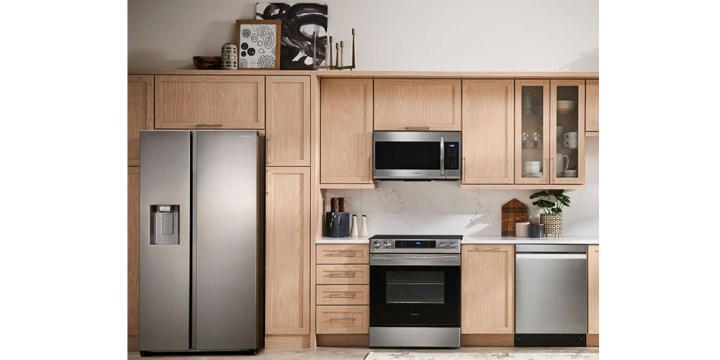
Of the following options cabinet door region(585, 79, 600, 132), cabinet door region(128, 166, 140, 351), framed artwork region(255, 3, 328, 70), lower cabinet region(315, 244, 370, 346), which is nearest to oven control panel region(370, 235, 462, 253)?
lower cabinet region(315, 244, 370, 346)

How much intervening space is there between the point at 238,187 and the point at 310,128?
2.27 ft

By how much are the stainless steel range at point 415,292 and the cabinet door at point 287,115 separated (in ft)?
2.89

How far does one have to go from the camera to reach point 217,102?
15.8 ft

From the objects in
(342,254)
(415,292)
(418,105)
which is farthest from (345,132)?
(415,292)

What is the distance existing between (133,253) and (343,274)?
5.21 ft

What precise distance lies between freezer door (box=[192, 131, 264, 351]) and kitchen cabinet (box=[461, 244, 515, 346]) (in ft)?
5.13

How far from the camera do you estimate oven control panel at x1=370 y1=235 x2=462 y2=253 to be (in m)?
4.76

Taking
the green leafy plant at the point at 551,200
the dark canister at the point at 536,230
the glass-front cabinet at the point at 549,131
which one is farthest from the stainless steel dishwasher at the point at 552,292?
the glass-front cabinet at the point at 549,131

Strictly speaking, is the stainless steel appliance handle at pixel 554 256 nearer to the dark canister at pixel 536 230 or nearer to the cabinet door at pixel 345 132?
the dark canister at pixel 536 230

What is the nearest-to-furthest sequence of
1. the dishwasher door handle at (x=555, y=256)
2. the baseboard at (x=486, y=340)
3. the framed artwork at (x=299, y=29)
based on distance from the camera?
the dishwasher door handle at (x=555, y=256) < the baseboard at (x=486, y=340) < the framed artwork at (x=299, y=29)

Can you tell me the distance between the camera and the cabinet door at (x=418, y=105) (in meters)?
4.98

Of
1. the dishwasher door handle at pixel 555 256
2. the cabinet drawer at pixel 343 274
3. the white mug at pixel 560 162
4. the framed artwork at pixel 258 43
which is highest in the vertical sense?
the framed artwork at pixel 258 43
